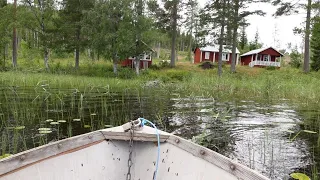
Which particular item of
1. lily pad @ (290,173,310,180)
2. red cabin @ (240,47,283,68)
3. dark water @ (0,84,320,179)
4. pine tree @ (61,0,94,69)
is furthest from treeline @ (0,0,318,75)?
lily pad @ (290,173,310,180)

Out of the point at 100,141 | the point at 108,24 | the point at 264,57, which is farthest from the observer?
the point at 264,57

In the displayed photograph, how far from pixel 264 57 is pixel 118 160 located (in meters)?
35.8

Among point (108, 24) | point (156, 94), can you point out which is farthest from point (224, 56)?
point (156, 94)

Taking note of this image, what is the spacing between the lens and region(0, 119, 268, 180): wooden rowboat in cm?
199

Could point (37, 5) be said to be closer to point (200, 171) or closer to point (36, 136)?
point (36, 136)

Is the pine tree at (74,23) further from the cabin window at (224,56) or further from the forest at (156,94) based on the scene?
the cabin window at (224,56)

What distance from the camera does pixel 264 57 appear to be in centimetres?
3503

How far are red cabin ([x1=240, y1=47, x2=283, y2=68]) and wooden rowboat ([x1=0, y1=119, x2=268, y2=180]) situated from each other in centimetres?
3370

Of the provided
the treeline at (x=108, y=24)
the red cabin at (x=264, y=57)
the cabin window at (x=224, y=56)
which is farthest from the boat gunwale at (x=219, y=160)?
the cabin window at (x=224, y=56)

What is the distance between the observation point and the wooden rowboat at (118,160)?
78.2 inches

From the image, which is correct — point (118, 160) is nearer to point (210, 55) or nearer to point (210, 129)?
point (210, 129)

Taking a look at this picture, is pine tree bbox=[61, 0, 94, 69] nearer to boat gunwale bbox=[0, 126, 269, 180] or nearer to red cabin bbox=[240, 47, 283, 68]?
red cabin bbox=[240, 47, 283, 68]

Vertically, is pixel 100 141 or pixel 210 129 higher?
pixel 100 141

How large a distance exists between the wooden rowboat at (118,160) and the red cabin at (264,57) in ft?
111
